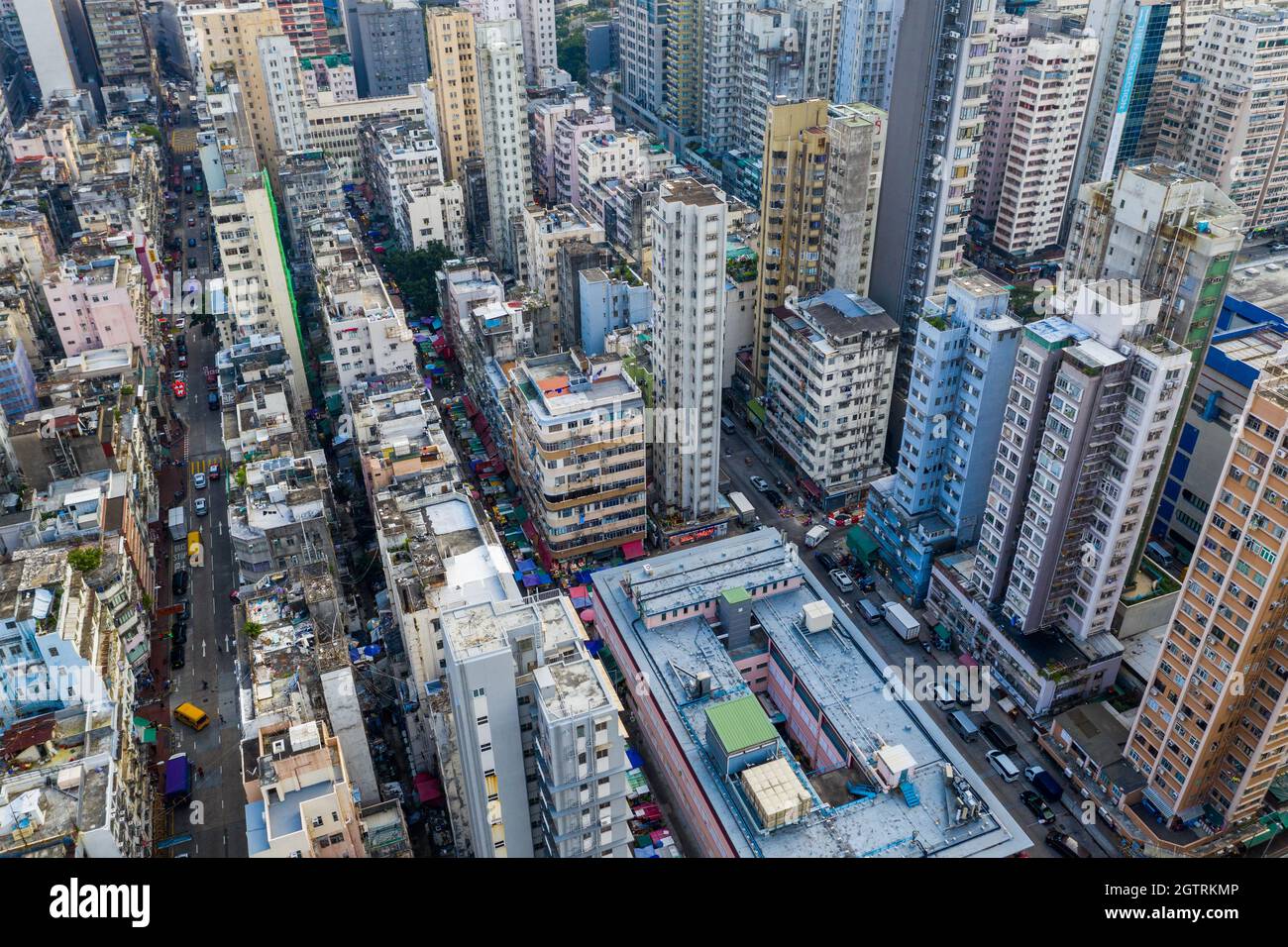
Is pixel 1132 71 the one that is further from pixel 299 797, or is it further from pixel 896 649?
pixel 299 797

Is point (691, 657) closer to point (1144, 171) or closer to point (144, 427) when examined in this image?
point (1144, 171)

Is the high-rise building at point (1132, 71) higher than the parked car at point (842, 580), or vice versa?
the high-rise building at point (1132, 71)

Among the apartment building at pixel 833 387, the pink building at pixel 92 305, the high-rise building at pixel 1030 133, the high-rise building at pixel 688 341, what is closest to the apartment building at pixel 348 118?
the pink building at pixel 92 305

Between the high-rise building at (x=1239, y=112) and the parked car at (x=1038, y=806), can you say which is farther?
the high-rise building at (x=1239, y=112)

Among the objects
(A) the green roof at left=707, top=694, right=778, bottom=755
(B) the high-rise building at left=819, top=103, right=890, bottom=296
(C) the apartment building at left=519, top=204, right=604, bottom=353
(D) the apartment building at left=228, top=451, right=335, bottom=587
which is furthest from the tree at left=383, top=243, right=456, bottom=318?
(A) the green roof at left=707, top=694, right=778, bottom=755

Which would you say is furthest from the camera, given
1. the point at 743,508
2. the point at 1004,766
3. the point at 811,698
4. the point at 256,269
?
the point at 256,269

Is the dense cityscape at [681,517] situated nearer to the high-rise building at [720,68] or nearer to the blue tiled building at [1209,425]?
the blue tiled building at [1209,425]

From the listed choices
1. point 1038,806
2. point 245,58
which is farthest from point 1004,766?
point 245,58
